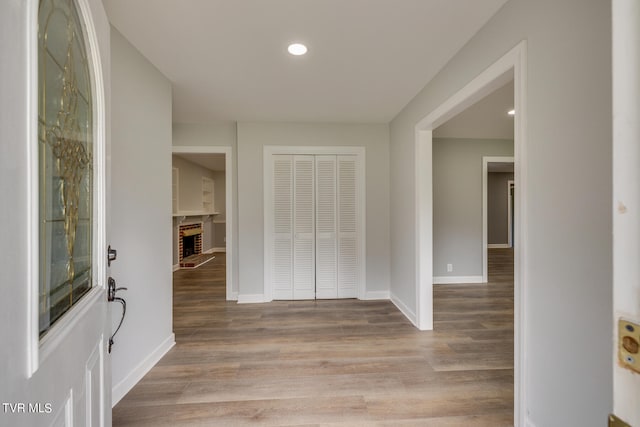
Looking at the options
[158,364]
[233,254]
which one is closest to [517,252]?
[158,364]

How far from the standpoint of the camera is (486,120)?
3484mm

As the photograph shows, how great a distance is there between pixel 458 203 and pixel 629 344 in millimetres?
4400

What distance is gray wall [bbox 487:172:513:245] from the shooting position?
7.69 m

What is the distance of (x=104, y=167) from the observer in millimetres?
1035

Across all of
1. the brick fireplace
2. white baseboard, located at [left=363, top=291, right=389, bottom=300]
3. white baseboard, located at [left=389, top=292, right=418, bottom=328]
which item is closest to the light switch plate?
white baseboard, located at [left=389, top=292, right=418, bottom=328]

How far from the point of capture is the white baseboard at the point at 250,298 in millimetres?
3468

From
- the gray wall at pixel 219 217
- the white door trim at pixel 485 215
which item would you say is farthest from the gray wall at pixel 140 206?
the gray wall at pixel 219 217

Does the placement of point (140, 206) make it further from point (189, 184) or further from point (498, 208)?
point (498, 208)

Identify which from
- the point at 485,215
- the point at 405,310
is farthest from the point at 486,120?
the point at 405,310

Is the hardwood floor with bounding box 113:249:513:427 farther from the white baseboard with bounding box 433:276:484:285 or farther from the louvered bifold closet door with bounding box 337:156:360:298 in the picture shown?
the white baseboard with bounding box 433:276:484:285

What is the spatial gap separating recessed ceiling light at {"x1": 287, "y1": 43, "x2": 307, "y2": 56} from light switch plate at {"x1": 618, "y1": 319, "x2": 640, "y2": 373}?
6.86ft

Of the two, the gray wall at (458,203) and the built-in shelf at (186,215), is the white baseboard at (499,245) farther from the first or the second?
the built-in shelf at (186,215)

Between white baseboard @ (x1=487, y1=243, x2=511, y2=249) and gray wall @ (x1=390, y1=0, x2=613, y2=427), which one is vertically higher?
gray wall @ (x1=390, y1=0, x2=613, y2=427)

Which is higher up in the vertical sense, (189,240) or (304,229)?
(304,229)
